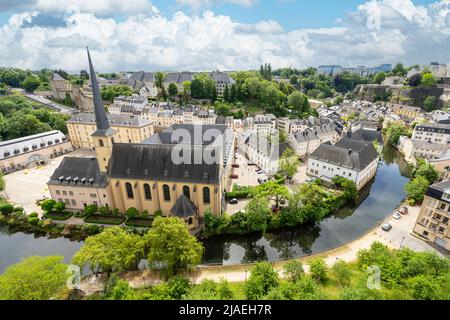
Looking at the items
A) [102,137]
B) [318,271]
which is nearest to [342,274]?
[318,271]

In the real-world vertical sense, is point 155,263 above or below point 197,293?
below

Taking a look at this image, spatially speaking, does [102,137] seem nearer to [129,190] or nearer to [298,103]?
[129,190]

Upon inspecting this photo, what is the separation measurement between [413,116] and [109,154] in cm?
11383

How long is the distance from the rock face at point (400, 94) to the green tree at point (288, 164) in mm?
101448

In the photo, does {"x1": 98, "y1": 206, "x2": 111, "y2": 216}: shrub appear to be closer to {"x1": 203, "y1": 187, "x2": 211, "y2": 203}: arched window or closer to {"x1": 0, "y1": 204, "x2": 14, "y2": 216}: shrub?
{"x1": 0, "y1": 204, "x2": 14, "y2": 216}: shrub

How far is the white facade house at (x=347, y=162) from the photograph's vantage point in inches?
1877

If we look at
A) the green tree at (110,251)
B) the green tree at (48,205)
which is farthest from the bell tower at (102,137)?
the green tree at (110,251)

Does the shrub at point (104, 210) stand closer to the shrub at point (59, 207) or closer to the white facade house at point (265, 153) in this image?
the shrub at point (59, 207)

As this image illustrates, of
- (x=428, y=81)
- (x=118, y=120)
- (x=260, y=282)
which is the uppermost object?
(x=428, y=81)

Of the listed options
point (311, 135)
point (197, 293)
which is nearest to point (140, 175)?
point (197, 293)

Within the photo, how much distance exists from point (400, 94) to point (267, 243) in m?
132

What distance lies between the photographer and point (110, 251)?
2484 cm
